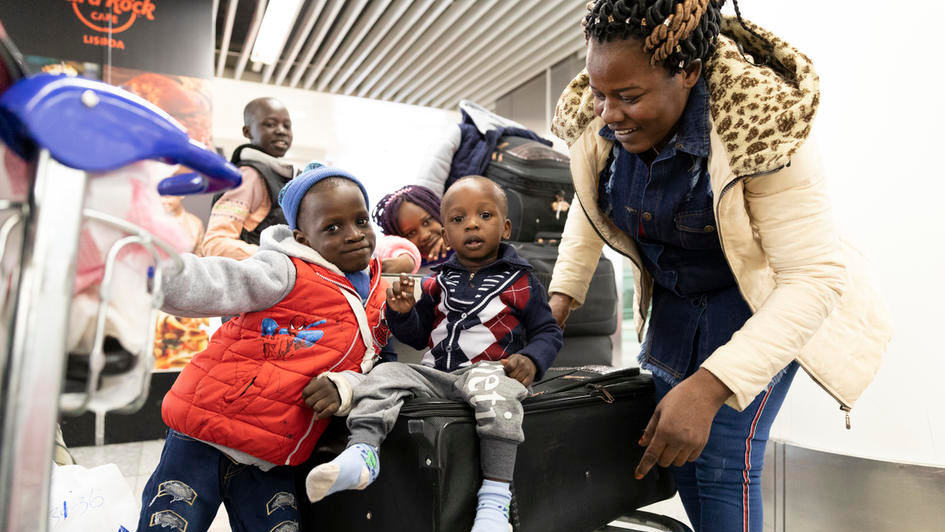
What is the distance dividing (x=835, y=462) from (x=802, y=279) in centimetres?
129

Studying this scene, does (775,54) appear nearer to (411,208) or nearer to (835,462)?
(411,208)

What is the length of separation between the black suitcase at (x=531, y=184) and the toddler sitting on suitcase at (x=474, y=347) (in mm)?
595

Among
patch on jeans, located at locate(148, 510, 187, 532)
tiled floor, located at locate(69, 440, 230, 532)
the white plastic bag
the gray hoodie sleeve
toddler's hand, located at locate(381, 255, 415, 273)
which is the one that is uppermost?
the gray hoodie sleeve

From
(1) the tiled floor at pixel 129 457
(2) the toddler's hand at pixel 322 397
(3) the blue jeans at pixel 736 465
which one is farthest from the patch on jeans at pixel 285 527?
(1) the tiled floor at pixel 129 457

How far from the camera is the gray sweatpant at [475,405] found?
1.01 m

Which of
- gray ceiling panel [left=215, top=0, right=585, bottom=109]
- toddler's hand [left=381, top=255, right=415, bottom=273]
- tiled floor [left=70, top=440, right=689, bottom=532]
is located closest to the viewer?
toddler's hand [left=381, top=255, right=415, bottom=273]

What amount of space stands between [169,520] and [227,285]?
480 mm

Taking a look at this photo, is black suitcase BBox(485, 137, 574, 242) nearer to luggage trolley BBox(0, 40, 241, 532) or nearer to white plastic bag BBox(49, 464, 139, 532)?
white plastic bag BBox(49, 464, 139, 532)

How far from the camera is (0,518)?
0.38 m

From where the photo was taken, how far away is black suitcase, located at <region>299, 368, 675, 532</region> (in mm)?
966

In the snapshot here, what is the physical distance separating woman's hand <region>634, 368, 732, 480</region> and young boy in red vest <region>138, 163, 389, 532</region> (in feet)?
1.80

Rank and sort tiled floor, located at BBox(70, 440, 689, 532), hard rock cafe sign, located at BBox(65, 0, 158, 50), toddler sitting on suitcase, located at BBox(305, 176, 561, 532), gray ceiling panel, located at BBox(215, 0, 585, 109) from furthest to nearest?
1. gray ceiling panel, located at BBox(215, 0, 585, 109)
2. hard rock cafe sign, located at BBox(65, 0, 158, 50)
3. tiled floor, located at BBox(70, 440, 689, 532)
4. toddler sitting on suitcase, located at BBox(305, 176, 561, 532)

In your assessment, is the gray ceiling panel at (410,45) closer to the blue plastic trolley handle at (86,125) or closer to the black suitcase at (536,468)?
the black suitcase at (536,468)

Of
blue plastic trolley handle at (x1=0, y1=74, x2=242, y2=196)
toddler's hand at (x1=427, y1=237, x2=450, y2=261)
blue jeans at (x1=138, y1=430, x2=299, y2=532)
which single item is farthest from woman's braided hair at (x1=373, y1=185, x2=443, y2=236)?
blue plastic trolley handle at (x1=0, y1=74, x2=242, y2=196)
